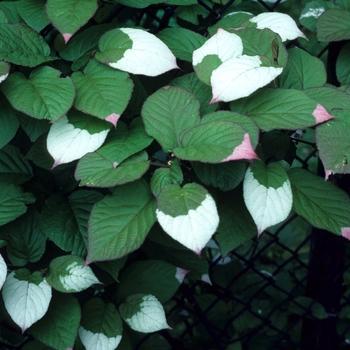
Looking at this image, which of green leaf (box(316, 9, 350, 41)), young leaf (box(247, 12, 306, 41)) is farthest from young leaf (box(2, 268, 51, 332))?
green leaf (box(316, 9, 350, 41))

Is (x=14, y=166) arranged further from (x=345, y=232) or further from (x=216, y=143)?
(x=345, y=232)

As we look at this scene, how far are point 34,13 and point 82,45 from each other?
0.40ft

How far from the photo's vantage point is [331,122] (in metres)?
1.03

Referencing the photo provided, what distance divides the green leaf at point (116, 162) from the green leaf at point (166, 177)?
3cm

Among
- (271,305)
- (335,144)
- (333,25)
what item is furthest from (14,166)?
(271,305)

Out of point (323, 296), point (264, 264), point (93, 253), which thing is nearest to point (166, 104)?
point (93, 253)

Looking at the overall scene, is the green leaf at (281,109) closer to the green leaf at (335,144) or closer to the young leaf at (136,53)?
the green leaf at (335,144)

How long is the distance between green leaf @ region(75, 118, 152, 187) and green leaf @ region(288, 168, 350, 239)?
0.33 meters

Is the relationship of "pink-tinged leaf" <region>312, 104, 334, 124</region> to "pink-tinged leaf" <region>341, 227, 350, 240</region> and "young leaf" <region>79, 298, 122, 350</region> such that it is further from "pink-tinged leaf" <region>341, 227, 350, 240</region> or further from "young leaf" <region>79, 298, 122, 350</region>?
"young leaf" <region>79, 298, 122, 350</region>

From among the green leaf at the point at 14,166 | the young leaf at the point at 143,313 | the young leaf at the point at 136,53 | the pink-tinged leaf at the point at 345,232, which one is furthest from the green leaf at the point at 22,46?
the pink-tinged leaf at the point at 345,232

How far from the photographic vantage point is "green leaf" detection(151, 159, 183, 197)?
98 cm

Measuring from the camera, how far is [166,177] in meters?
0.99

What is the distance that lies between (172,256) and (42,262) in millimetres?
303

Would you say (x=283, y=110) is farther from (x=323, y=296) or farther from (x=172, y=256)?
(x=323, y=296)
